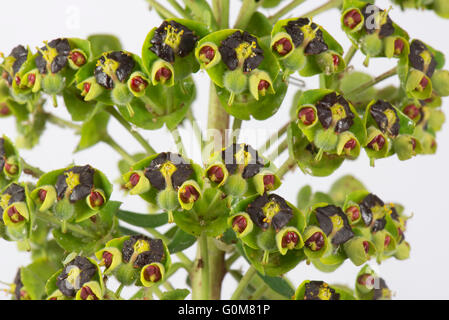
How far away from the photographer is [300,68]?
1.39 m

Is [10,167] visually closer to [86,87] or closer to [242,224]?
[86,87]

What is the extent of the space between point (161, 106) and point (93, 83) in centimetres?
17

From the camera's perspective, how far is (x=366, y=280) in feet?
5.37

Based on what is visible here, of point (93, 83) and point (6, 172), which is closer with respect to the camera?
point (93, 83)

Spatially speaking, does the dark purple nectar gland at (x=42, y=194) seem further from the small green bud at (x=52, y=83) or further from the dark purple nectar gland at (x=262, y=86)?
the dark purple nectar gland at (x=262, y=86)

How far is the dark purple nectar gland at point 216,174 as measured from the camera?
130 centimetres

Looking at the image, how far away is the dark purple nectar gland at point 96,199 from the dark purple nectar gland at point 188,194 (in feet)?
0.63

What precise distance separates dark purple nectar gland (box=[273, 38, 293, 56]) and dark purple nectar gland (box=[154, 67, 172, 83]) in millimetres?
211

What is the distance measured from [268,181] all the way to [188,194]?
152 millimetres

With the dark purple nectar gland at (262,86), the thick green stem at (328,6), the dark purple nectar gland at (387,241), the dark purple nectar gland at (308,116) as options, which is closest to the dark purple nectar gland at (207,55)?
the dark purple nectar gland at (262,86)

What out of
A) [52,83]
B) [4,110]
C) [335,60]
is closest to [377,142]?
[335,60]

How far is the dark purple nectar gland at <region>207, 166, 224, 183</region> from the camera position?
4.26 ft
